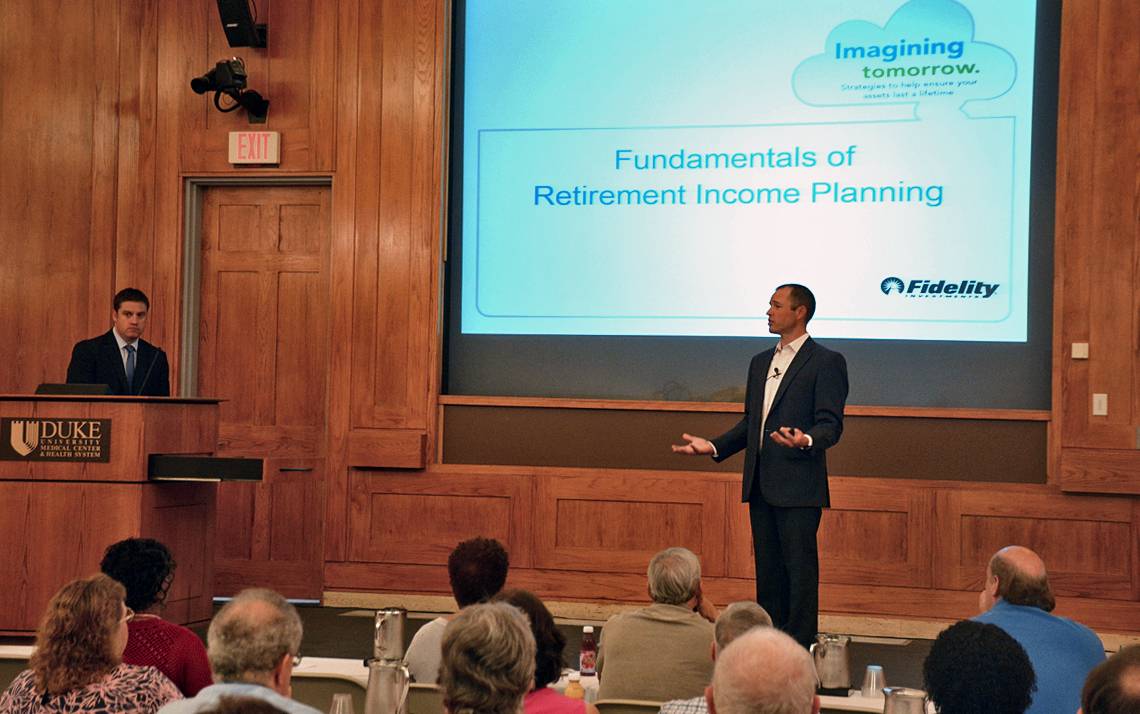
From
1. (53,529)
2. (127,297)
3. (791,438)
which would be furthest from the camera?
(127,297)

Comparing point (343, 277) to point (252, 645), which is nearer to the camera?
point (252, 645)

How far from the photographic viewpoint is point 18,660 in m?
3.15

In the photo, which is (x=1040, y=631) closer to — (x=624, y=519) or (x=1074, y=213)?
(x=1074, y=213)

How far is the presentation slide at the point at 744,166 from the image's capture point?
285 inches

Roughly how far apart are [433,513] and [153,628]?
4.42 m

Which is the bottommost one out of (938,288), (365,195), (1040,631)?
(1040,631)

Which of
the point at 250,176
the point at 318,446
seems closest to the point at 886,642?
the point at 318,446

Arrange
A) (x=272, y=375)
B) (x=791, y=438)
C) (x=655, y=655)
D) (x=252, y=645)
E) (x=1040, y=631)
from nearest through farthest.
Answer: (x=252, y=645)
(x=1040, y=631)
(x=655, y=655)
(x=791, y=438)
(x=272, y=375)

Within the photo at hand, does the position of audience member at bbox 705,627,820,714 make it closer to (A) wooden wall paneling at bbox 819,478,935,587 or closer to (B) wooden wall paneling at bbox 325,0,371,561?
(A) wooden wall paneling at bbox 819,478,935,587

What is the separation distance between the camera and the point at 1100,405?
6.95 metres

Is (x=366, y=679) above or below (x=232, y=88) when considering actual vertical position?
below

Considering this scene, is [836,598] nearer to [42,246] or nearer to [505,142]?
[505,142]

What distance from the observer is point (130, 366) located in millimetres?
6844

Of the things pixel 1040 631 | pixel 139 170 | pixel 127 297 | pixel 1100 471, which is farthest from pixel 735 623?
pixel 139 170
